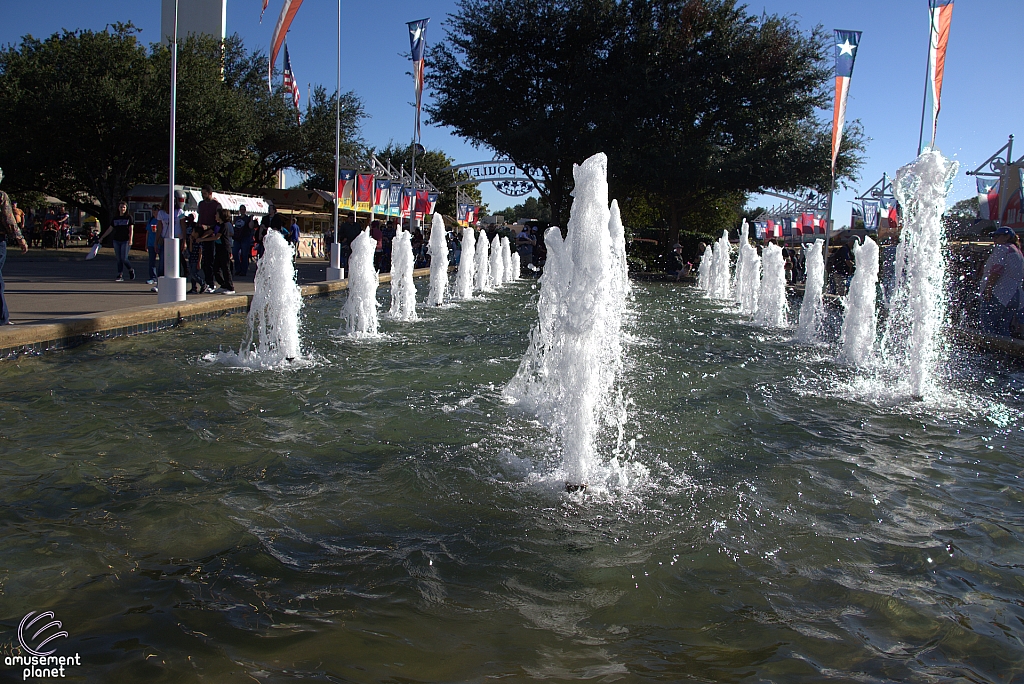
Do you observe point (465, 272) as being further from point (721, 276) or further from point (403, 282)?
point (721, 276)

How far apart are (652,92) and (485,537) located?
90.1 ft

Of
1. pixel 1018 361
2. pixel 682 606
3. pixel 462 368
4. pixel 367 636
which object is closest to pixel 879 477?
pixel 682 606

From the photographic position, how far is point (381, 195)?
27.2 meters

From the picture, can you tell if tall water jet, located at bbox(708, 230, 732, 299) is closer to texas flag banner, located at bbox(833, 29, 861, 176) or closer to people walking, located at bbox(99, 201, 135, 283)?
texas flag banner, located at bbox(833, 29, 861, 176)

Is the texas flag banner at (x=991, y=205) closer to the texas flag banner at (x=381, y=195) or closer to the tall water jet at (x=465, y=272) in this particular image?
the tall water jet at (x=465, y=272)

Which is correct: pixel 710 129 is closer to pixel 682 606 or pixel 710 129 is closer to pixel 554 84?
pixel 554 84

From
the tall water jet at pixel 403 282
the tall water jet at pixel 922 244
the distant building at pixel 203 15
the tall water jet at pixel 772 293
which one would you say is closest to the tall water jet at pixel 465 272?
the tall water jet at pixel 403 282

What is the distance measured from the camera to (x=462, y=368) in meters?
7.85

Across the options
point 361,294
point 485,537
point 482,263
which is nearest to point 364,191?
point 482,263

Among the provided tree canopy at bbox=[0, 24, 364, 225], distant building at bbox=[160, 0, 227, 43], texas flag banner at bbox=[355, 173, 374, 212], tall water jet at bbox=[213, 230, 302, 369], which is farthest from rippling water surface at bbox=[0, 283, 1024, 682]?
distant building at bbox=[160, 0, 227, 43]

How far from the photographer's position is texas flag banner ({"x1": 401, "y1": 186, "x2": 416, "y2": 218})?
Answer: 30.3 metres

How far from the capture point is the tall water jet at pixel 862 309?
31.7 ft

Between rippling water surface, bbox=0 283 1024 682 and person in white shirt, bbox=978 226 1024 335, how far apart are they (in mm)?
3741

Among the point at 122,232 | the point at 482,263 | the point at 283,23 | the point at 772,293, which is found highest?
the point at 283,23
